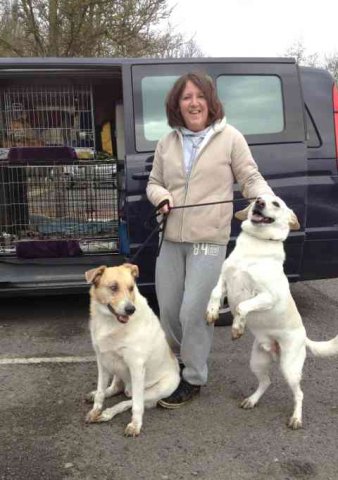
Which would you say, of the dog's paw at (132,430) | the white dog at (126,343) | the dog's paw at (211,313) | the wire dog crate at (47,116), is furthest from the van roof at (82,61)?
the dog's paw at (132,430)

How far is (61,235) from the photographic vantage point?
6.03m

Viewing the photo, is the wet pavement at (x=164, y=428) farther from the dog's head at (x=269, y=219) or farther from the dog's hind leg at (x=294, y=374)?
the dog's head at (x=269, y=219)

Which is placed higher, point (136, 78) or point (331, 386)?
point (136, 78)

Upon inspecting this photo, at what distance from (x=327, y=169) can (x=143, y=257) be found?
5.84 ft

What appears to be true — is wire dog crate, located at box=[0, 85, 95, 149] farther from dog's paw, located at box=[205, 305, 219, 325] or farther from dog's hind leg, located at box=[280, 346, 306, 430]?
dog's hind leg, located at box=[280, 346, 306, 430]

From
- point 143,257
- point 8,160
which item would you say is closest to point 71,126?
point 8,160

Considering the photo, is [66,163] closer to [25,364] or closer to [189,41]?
[25,364]

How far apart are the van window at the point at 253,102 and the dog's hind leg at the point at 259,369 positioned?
2.08 meters

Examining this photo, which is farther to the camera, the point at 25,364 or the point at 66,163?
the point at 66,163

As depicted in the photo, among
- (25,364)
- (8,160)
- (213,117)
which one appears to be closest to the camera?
(213,117)

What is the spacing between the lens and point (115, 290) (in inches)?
119

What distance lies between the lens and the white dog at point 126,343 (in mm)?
3035

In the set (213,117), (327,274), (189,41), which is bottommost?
(327,274)

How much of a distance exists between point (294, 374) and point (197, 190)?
125 cm
